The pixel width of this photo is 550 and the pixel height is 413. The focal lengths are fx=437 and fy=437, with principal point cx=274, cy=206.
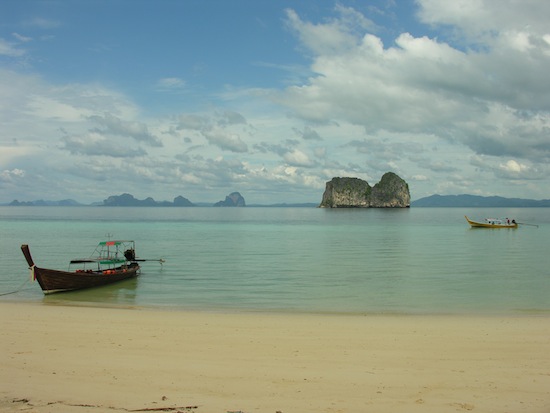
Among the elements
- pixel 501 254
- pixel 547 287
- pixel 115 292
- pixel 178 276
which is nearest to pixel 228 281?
pixel 178 276

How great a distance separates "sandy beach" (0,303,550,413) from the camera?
700 cm

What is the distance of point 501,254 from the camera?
39438 mm

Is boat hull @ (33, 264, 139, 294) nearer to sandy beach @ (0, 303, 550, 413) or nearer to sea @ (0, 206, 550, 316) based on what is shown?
sea @ (0, 206, 550, 316)

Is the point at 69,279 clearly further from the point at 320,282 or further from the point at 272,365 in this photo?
the point at 272,365

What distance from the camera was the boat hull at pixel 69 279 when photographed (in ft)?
65.4

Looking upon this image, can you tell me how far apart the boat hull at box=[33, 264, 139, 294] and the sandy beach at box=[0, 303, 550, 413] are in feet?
19.0

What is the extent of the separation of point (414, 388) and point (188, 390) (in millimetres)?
3948

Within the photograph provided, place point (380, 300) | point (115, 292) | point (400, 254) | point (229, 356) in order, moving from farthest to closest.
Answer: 1. point (400, 254)
2. point (115, 292)
3. point (380, 300)
4. point (229, 356)

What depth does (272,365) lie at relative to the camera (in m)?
9.05

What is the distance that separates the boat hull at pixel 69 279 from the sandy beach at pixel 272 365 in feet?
19.0

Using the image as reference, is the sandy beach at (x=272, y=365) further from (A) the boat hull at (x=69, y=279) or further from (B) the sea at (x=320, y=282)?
(A) the boat hull at (x=69, y=279)

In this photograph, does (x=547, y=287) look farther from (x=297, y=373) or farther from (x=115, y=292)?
(x=115, y=292)

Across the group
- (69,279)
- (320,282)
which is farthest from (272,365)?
(69,279)

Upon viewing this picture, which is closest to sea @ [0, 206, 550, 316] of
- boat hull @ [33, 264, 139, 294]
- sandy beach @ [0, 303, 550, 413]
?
boat hull @ [33, 264, 139, 294]
